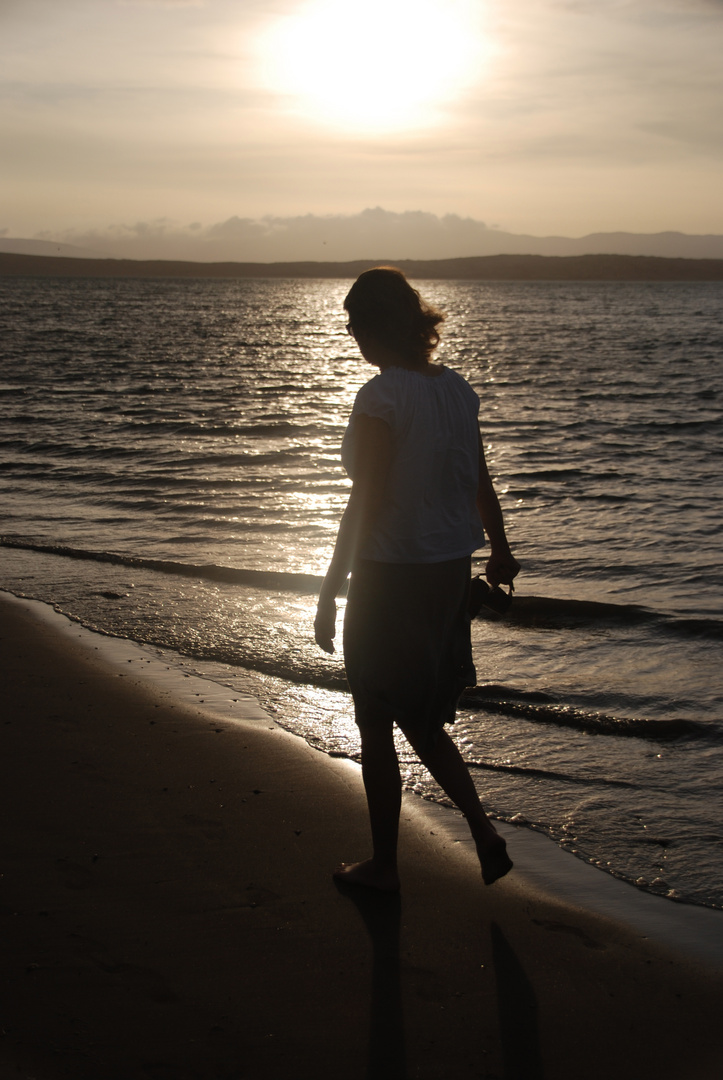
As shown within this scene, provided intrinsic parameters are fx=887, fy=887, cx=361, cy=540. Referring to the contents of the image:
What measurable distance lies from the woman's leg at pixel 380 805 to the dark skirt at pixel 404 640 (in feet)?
0.20

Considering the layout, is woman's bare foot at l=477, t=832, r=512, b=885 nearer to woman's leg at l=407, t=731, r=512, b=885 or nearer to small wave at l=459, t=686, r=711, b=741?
woman's leg at l=407, t=731, r=512, b=885

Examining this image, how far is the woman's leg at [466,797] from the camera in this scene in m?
2.76

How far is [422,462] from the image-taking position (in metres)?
2.54

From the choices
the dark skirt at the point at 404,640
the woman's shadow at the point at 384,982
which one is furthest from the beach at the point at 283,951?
the dark skirt at the point at 404,640

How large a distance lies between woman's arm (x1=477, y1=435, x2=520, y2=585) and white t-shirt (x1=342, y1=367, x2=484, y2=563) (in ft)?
0.58

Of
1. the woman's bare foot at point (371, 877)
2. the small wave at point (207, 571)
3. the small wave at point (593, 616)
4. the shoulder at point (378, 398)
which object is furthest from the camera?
the small wave at point (207, 571)

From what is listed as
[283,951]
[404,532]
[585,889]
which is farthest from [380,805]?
[404,532]

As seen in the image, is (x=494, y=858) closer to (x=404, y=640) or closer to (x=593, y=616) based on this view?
(x=404, y=640)

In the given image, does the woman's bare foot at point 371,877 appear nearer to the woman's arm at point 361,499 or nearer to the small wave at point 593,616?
the woman's arm at point 361,499

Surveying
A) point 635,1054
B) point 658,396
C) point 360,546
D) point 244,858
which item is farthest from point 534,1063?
point 658,396

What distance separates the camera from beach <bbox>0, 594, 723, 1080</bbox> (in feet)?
7.19

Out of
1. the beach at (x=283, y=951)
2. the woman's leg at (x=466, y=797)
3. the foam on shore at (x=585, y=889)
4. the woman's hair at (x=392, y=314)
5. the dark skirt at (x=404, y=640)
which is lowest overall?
the foam on shore at (x=585, y=889)

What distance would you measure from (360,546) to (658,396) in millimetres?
19637

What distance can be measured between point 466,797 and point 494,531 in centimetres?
A: 86
